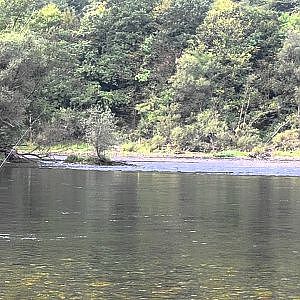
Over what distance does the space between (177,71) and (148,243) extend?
88532 mm

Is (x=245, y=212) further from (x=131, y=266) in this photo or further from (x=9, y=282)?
(x=9, y=282)

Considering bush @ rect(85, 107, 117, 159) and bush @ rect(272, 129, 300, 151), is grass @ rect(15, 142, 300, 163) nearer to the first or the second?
bush @ rect(272, 129, 300, 151)

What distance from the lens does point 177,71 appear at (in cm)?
11169

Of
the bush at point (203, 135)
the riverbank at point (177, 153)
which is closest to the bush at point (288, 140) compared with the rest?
the riverbank at point (177, 153)

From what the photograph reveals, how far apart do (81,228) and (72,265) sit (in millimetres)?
7528

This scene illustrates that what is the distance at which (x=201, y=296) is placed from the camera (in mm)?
16781

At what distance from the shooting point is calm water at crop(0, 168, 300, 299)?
17.6 metres

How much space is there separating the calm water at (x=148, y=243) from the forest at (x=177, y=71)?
57.3m

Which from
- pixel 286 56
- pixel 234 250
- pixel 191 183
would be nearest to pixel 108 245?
pixel 234 250

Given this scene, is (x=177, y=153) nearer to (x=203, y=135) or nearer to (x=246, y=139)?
(x=203, y=135)

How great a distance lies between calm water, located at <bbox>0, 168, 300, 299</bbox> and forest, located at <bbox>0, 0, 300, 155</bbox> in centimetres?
5728

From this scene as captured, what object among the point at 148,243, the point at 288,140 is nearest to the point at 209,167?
the point at 288,140

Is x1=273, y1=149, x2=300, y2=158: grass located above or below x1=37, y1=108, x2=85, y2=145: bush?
below

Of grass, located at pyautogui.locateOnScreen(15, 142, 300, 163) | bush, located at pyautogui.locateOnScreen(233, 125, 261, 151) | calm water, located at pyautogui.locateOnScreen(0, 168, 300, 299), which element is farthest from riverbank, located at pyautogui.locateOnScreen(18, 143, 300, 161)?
calm water, located at pyautogui.locateOnScreen(0, 168, 300, 299)
